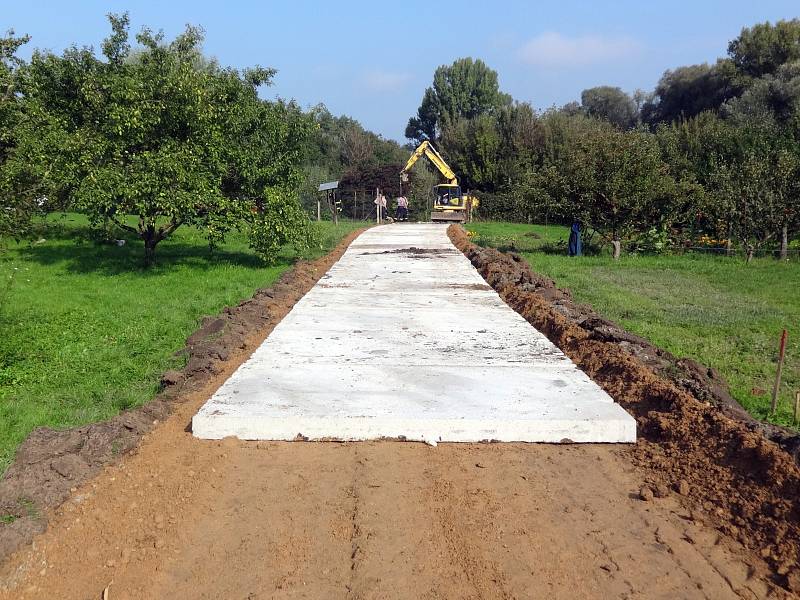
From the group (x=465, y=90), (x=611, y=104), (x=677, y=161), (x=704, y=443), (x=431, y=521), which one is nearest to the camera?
(x=431, y=521)

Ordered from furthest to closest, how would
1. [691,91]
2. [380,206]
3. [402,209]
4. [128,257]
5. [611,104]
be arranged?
Answer: [611,104] < [691,91] < [402,209] < [380,206] < [128,257]

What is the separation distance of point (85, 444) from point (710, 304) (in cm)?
929

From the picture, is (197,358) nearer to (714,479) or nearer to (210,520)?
(210,520)

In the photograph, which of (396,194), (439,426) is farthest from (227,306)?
(396,194)

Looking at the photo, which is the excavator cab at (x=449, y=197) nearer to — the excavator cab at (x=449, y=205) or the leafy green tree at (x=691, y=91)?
the excavator cab at (x=449, y=205)

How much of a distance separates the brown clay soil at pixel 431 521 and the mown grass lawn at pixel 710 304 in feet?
5.76

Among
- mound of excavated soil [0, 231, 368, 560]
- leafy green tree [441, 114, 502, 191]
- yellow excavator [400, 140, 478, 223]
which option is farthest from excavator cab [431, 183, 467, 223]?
mound of excavated soil [0, 231, 368, 560]

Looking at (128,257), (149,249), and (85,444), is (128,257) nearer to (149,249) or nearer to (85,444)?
(149,249)

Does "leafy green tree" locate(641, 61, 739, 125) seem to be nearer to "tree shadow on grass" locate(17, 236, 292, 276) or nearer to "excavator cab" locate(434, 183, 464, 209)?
"excavator cab" locate(434, 183, 464, 209)

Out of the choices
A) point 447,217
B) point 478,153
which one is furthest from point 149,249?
point 478,153

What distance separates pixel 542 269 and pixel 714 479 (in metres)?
11.3

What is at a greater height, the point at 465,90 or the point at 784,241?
the point at 465,90

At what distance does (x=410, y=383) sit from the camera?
604 cm

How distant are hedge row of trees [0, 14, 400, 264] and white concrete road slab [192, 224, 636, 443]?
4.40 m
